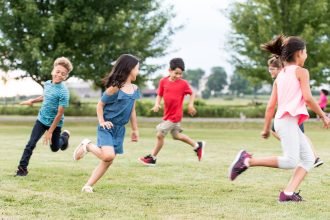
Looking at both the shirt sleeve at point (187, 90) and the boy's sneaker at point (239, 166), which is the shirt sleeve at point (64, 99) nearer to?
the boy's sneaker at point (239, 166)

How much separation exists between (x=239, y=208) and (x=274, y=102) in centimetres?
124

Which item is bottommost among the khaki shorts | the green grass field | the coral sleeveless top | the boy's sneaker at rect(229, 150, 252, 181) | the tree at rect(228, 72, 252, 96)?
the tree at rect(228, 72, 252, 96)

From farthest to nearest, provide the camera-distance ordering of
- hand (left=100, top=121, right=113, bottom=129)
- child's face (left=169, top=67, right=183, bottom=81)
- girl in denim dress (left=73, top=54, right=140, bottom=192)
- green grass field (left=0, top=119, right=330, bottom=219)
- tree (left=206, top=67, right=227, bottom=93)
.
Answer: tree (left=206, top=67, right=227, bottom=93) → child's face (left=169, top=67, right=183, bottom=81) → girl in denim dress (left=73, top=54, right=140, bottom=192) → hand (left=100, top=121, right=113, bottom=129) → green grass field (left=0, top=119, right=330, bottom=219)

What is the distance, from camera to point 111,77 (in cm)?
744

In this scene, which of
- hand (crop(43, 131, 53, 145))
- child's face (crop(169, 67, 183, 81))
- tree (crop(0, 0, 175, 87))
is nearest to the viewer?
hand (crop(43, 131, 53, 145))

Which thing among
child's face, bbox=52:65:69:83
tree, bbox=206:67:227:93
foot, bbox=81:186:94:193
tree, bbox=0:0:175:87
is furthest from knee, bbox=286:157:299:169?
tree, bbox=206:67:227:93

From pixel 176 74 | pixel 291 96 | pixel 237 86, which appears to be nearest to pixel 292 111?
pixel 291 96

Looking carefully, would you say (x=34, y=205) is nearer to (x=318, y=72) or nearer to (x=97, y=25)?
(x=97, y=25)

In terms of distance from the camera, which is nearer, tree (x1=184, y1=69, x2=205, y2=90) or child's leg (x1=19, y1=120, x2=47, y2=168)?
child's leg (x1=19, y1=120, x2=47, y2=168)

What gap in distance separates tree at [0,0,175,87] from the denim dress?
20623 mm

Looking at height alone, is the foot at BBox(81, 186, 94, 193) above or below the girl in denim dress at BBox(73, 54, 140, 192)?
below

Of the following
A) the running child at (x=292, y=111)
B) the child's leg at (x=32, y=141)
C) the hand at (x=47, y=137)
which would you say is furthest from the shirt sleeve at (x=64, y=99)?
the running child at (x=292, y=111)

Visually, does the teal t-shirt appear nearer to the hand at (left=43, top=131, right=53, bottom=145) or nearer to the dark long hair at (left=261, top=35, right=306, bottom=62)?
the hand at (left=43, top=131, right=53, bottom=145)

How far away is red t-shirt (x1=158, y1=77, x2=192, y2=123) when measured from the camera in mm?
11211
